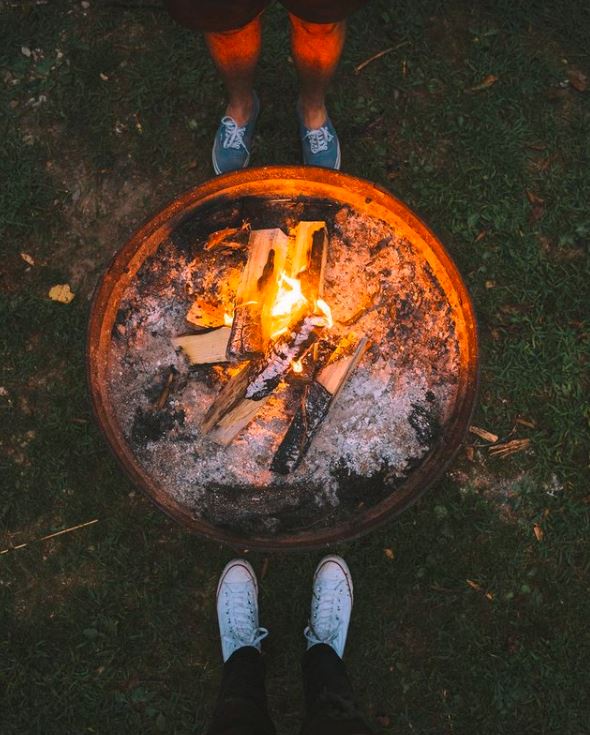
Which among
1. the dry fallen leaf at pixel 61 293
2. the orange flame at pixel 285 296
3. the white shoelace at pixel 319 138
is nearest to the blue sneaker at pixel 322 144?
the white shoelace at pixel 319 138

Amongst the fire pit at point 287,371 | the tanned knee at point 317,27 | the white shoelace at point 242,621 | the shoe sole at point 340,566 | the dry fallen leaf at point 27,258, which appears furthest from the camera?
the dry fallen leaf at point 27,258

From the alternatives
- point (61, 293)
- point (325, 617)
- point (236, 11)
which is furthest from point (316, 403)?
point (61, 293)

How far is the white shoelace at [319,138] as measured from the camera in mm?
2600

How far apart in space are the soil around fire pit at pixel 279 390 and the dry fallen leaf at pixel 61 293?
2.72ft

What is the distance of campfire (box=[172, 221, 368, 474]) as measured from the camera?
6.49 ft

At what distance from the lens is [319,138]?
2609 millimetres

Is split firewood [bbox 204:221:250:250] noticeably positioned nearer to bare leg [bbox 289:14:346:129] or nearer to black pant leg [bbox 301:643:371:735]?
bare leg [bbox 289:14:346:129]

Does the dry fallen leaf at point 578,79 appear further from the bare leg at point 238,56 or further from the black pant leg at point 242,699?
the black pant leg at point 242,699

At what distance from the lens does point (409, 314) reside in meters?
2.06

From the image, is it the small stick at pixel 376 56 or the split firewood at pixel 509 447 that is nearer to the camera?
the split firewood at pixel 509 447

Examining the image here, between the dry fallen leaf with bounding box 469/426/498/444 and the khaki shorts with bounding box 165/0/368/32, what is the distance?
5.96 feet

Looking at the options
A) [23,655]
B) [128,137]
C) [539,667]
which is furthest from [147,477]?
[539,667]

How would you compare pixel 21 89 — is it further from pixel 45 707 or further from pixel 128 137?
pixel 45 707

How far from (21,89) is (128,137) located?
1.95ft
